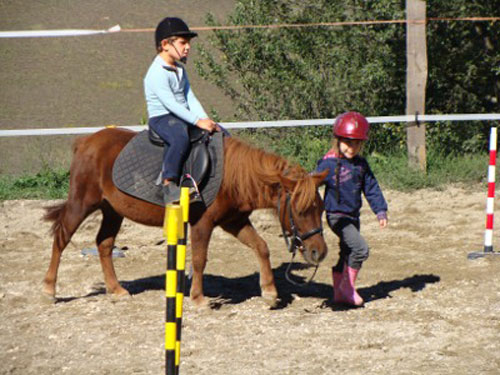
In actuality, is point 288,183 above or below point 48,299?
above

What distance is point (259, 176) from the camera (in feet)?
19.9

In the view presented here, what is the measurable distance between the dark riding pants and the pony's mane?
0.37 m

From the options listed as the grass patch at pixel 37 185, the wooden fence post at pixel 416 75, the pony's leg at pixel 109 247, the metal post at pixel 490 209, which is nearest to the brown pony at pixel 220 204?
the pony's leg at pixel 109 247

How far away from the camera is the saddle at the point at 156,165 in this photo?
614cm

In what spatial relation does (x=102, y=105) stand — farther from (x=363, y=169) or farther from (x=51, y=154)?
(x=363, y=169)

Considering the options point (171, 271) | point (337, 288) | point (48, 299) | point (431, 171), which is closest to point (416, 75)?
point (431, 171)

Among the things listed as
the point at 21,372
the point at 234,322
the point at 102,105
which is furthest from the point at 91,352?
the point at 102,105

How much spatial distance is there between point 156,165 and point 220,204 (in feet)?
1.98

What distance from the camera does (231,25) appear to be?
11695 millimetres

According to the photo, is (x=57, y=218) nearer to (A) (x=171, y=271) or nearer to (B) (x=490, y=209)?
(A) (x=171, y=271)

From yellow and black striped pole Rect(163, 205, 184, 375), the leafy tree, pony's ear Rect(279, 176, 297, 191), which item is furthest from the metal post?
yellow and black striped pole Rect(163, 205, 184, 375)

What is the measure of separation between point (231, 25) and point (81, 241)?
433 centimetres

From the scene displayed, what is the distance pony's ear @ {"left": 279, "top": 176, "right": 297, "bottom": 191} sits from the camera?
19.4ft

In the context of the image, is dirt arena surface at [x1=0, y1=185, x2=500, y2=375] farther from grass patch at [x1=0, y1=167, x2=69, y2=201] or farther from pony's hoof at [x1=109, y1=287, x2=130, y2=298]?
grass patch at [x1=0, y1=167, x2=69, y2=201]
